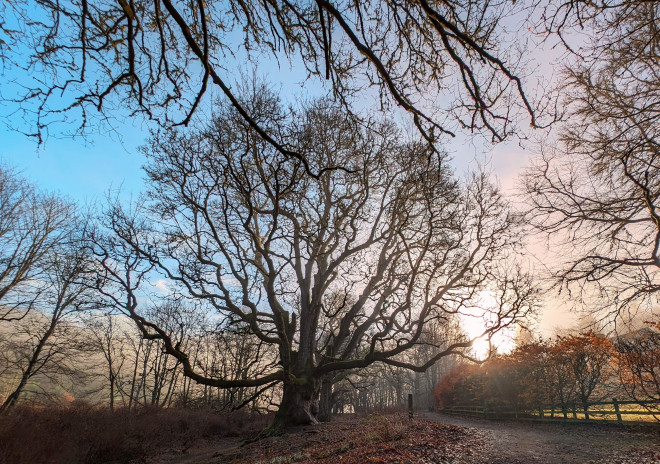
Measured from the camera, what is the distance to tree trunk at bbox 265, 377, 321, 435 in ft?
36.1

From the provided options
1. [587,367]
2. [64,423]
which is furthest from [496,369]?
[64,423]

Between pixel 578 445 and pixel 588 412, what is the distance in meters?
4.86

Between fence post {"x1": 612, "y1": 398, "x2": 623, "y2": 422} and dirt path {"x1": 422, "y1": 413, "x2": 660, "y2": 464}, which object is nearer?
dirt path {"x1": 422, "y1": 413, "x2": 660, "y2": 464}

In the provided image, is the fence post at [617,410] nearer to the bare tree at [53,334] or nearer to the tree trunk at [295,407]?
the tree trunk at [295,407]

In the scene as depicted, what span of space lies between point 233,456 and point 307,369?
10.6ft

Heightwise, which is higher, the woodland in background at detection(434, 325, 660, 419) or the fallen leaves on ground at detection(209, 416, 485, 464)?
the woodland in background at detection(434, 325, 660, 419)

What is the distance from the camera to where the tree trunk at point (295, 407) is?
→ 36.1ft

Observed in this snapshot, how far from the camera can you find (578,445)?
8.64 m

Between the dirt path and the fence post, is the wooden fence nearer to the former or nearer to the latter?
the fence post

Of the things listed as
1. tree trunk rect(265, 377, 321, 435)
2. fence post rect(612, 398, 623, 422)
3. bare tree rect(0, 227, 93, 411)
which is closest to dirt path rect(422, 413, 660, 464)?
fence post rect(612, 398, 623, 422)

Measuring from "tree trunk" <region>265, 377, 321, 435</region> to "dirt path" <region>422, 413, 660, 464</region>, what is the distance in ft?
18.8

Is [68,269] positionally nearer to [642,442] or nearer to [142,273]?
[142,273]

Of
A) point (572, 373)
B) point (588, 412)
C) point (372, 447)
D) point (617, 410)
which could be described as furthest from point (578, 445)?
point (572, 373)

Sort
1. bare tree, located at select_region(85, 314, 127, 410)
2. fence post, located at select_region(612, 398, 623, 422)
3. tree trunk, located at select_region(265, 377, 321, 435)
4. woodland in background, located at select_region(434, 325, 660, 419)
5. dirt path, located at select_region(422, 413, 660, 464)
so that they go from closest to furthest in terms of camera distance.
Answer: dirt path, located at select_region(422, 413, 660, 464), woodland in background, located at select_region(434, 325, 660, 419), fence post, located at select_region(612, 398, 623, 422), tree trunk, located at select_region(265, 377, 321, 435), bare tree, located at select_region(85, 314, 127, 410)
